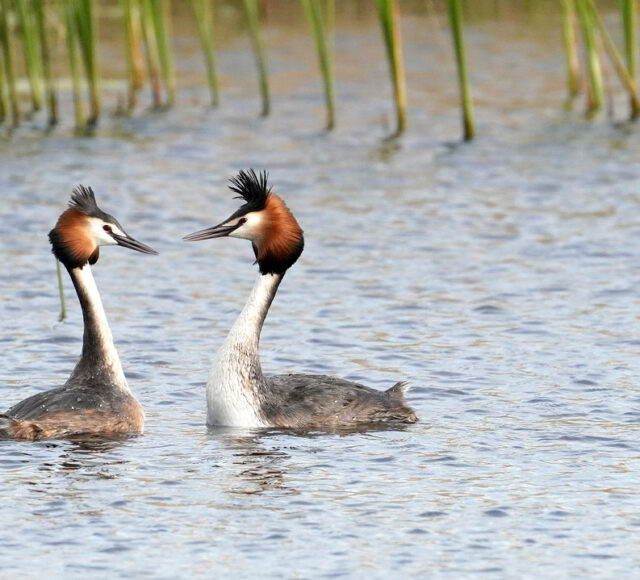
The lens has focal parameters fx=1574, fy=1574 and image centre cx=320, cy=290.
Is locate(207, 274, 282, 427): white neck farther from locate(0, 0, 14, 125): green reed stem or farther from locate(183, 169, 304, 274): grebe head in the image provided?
locate(0, 0, 14, 125): green reed stem

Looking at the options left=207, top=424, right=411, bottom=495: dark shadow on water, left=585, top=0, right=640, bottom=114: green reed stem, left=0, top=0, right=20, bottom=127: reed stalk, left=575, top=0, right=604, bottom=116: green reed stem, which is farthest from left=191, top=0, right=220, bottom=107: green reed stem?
left=207, top=424, right=411, bottom=495: dark shadow on water

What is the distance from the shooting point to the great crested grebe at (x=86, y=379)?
380 inches

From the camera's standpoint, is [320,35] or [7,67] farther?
[7,67]

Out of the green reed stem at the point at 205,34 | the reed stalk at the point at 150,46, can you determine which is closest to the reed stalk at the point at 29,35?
the reed stalk at the point at 150,46

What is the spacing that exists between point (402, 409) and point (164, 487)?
2.06 m

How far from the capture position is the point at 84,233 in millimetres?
10227

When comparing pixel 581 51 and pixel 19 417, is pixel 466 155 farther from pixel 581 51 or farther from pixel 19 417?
pixel 19 417

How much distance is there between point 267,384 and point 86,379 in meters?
1.17

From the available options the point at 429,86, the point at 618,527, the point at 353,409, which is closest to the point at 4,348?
the point at 353,409

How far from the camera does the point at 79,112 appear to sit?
874 inches

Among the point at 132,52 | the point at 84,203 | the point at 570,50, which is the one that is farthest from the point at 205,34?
the point at 84,203

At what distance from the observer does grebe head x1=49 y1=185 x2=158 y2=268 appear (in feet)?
33.3

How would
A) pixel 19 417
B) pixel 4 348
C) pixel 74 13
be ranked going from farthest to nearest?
pixel 74 13 < pixel 4 348 < pixel 19 417

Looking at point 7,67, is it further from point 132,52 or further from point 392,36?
point 392,36
